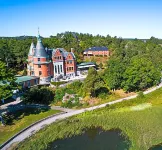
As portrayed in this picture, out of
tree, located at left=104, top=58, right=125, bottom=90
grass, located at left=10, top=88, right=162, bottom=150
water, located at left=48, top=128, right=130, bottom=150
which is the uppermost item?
tree, located at left=104, top=58, right=125, bottom=90

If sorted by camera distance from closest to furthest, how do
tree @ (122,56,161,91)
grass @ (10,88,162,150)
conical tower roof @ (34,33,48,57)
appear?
1. grass @ (10,88,162,150)
2. tree @ (122,56,161,91)
3. conical tower roof @ (34,33,48,57)

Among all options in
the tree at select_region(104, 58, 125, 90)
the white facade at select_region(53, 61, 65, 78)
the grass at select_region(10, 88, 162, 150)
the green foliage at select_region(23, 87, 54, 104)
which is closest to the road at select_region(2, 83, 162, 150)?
the grass at select_region(10, 88, 162, 150)

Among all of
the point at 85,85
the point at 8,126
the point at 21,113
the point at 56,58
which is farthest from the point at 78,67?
the point at 8,126

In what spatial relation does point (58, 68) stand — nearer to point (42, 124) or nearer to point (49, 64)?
point (49, 64)

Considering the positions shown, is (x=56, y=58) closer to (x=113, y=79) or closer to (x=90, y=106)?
(x=113, y=79)

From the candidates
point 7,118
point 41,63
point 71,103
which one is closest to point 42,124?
point 7,118

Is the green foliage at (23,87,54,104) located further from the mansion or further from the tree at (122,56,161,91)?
the tree at (122,56,161,91)
